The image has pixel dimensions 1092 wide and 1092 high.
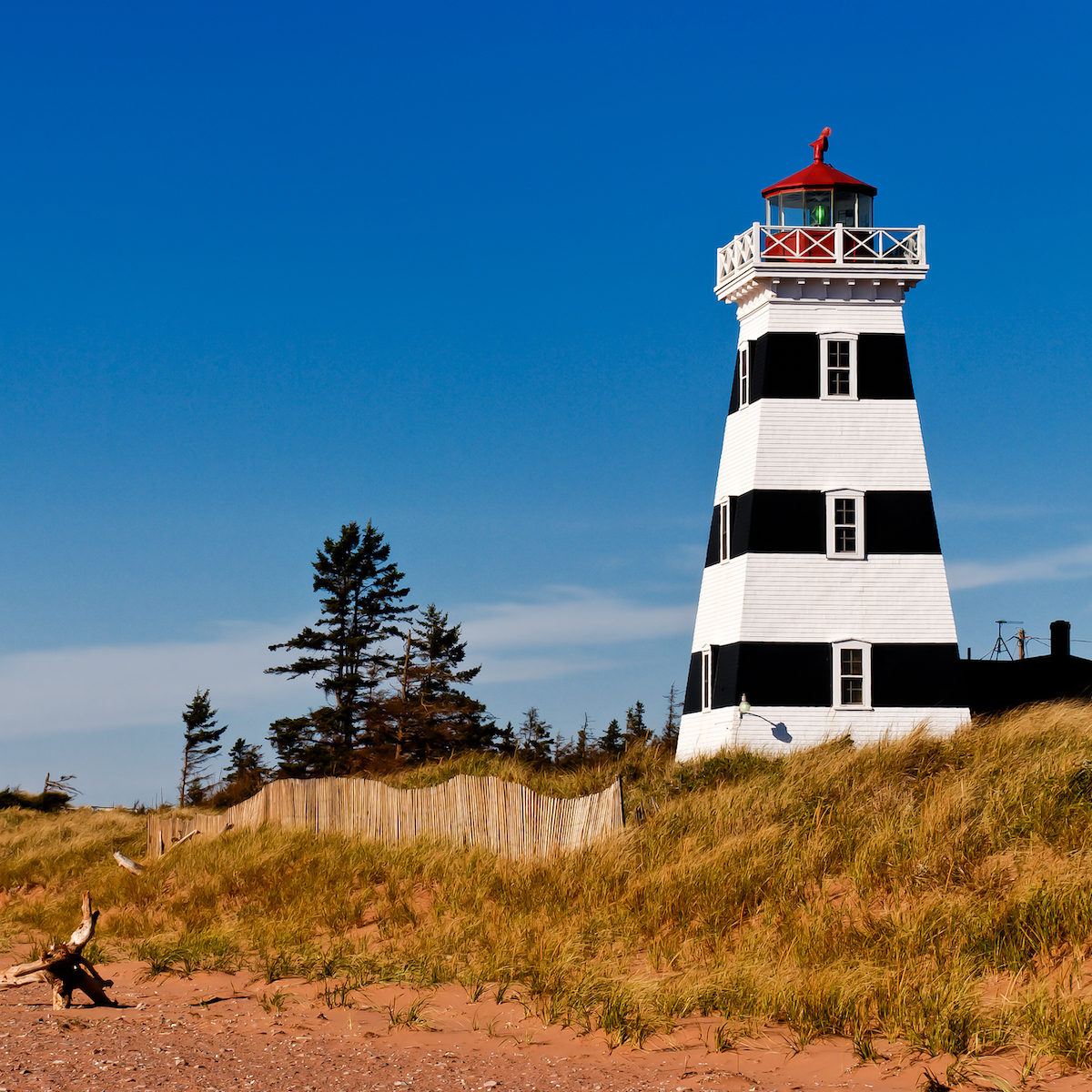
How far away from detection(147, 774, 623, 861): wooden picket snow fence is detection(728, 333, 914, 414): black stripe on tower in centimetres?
1024

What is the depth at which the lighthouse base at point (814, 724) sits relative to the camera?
25.0m

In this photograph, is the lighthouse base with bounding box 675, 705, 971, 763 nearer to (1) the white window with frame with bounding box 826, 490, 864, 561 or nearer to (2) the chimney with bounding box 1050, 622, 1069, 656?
(1) the white window with frame with bounding box 826, 490, 864, 561

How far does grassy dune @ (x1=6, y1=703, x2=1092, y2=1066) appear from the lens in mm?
11766

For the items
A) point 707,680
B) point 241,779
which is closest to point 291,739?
point 241,779

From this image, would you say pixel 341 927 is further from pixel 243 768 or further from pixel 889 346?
pixel 243 768

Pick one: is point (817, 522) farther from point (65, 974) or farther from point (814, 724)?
point (65, 974)

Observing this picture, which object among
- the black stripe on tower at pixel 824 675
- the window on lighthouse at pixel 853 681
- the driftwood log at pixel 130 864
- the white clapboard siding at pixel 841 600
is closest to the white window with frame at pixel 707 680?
the white clapboard siding at pixel 841 600

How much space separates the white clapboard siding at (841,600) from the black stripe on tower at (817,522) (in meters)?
0.19

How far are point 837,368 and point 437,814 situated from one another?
12561mm

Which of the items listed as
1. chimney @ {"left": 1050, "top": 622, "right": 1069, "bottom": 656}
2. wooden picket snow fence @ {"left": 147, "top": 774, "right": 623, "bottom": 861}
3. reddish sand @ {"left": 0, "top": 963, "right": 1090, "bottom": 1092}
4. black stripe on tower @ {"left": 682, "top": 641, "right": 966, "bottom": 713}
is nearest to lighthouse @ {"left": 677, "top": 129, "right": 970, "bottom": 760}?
black stripe on tower @ {"left": 682, "top": 641, "right": 966, "bottom": 713}

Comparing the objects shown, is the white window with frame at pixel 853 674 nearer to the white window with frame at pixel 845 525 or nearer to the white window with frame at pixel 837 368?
the white window with frame at pixel 845 525

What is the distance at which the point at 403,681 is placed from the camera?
46.1 metres

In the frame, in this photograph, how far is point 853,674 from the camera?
25500 millimetres

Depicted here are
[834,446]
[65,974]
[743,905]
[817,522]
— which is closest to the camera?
[65,974]
